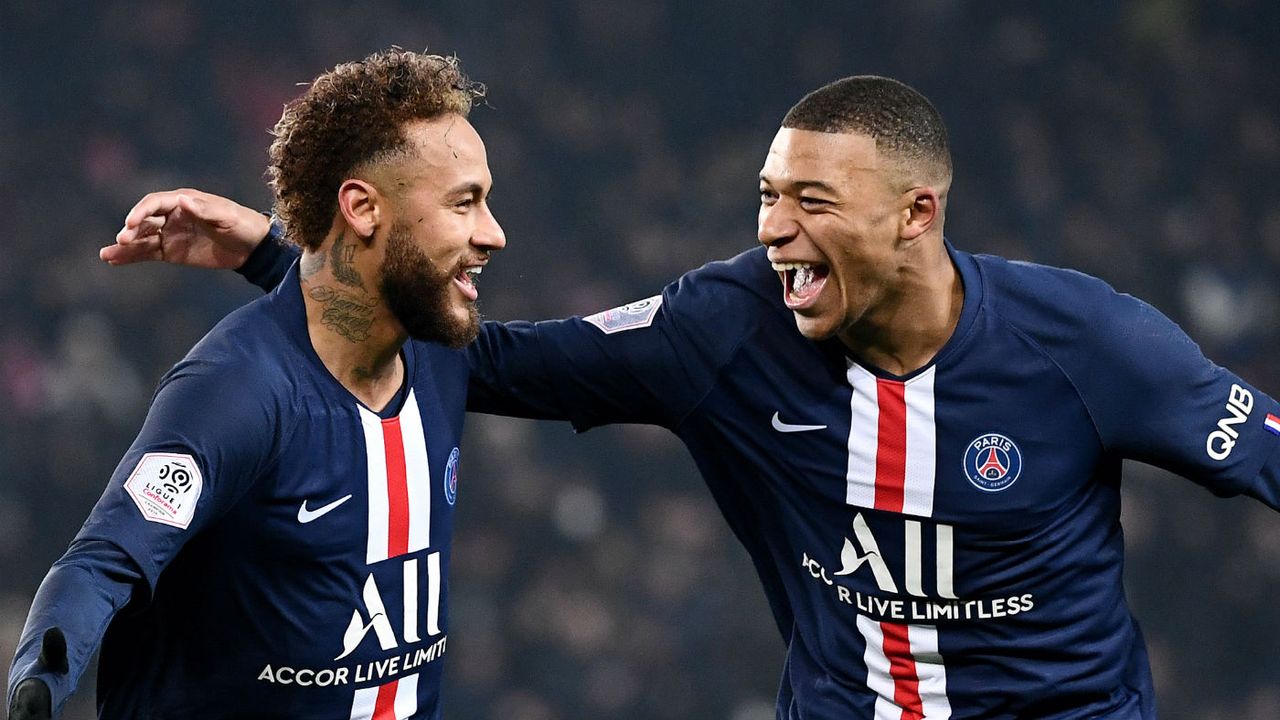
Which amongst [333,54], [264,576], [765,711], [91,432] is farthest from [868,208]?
[333,54]

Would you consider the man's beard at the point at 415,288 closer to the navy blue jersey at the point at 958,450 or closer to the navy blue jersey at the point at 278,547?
the navy blue jersey at the point at 278,547

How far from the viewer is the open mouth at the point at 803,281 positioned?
2811 millimetres

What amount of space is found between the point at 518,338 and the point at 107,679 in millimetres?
1004

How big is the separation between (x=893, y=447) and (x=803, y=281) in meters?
0.36

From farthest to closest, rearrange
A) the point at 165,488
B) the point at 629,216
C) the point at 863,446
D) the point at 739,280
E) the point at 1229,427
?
the point at 629,216 → the point at 739,280 → the point at 863,446 → the point at 1229,427 → the point at 165,488

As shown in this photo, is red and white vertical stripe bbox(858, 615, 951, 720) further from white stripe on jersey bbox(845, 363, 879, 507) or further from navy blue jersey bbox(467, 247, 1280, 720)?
white stripe on jersey bbox(845, 363, 879, 507)

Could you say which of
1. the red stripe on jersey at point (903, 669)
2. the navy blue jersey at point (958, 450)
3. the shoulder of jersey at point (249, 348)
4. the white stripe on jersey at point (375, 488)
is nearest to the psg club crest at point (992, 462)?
the navy blue jersey at point (958, 450)

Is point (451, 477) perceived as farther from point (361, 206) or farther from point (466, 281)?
point (361, 206)

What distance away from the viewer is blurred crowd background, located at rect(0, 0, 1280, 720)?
663cm

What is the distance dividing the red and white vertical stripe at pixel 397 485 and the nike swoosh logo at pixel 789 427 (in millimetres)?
696

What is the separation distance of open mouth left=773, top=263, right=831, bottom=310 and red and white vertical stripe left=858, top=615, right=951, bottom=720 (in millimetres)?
627

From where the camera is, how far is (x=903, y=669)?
112 inches

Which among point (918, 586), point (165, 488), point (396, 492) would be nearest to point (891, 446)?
point (918, 586)

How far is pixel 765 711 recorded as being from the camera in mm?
6582
